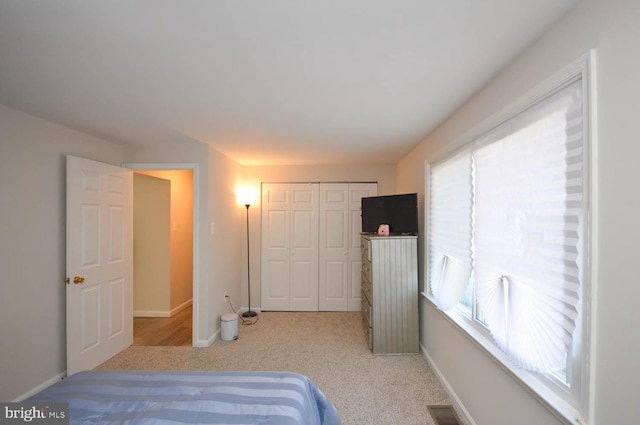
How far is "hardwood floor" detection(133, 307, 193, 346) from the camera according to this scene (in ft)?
11.1

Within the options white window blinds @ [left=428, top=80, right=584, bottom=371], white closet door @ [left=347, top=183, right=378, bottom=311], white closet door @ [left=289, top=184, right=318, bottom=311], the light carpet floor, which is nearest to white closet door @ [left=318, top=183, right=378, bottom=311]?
white closet door @ [left=347, top=183, right=378, bottom=311]

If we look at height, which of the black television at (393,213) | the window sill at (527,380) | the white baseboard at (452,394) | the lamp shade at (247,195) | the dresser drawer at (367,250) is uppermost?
the lamp shade at (247,195)

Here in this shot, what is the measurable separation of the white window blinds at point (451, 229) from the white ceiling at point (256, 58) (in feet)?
1.82

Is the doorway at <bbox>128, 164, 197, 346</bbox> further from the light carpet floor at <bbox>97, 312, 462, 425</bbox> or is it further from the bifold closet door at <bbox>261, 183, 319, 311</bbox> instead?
the bifold closet door at <bbox>261, 183, 319, 311</bbox>

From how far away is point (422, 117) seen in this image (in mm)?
2383

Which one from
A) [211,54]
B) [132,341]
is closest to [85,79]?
[211,54]

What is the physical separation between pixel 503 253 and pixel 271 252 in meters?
3.52

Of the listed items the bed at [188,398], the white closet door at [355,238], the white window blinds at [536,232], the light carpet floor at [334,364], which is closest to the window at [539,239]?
the white window blinds at [536,232]

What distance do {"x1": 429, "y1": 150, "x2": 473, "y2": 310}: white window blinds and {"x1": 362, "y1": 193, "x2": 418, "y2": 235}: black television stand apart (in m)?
0.27

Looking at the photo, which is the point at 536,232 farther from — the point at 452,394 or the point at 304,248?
the point at 304,248

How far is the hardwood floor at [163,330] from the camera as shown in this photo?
338 cm

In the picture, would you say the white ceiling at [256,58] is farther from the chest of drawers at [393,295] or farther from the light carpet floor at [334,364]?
the light carpet floor at [334,364]

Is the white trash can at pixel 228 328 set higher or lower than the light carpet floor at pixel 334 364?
higher

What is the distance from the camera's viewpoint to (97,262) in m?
2.81
